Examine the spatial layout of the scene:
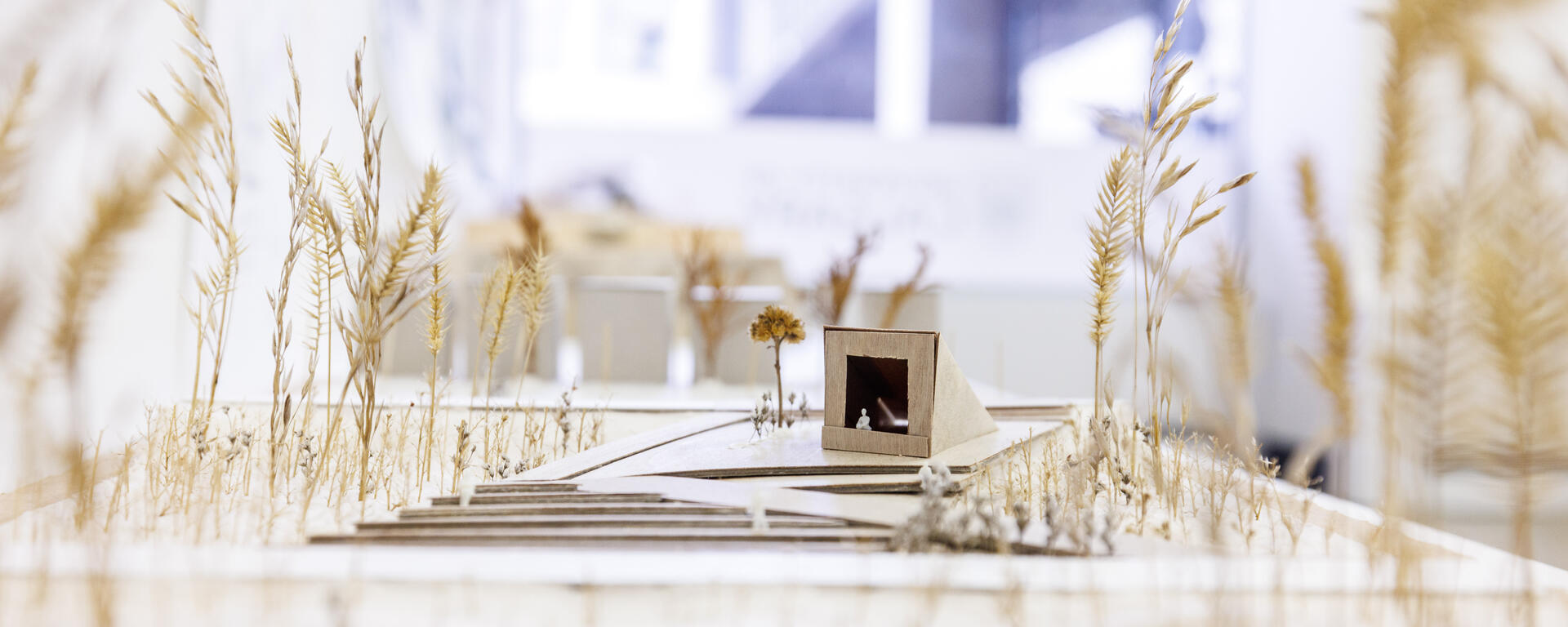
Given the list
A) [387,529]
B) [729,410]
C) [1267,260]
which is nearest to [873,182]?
[1267,260]

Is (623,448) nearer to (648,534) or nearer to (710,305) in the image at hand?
(648,534)

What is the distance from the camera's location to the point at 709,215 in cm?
480

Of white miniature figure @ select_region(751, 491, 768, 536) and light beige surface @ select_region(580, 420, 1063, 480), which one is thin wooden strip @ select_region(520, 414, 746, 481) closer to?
light beige surface @ select_region(580, 420, 1063, 480)

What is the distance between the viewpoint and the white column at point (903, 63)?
5.20 metres

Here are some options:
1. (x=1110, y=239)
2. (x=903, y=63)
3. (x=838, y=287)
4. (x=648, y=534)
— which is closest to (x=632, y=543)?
(x=648, y=534)

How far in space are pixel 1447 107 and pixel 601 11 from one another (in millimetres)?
4854

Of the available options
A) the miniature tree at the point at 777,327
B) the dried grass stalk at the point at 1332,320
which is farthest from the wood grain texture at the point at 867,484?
the dried grass stalk at the point at 1332,320

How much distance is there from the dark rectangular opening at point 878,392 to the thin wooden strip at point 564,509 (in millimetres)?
325

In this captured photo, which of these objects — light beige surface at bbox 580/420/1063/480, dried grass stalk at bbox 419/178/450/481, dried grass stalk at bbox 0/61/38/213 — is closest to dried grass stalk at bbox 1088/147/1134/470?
light beige surface at bbox 580/420/1063/480

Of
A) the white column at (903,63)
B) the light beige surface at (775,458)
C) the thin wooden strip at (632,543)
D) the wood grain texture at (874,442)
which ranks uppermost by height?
the white column at (903,63)

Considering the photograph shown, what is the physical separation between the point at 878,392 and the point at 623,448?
1.33 feet

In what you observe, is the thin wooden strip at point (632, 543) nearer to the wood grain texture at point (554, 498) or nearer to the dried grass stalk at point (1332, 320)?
the wood grain texture at point (554, 498)

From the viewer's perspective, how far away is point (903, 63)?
524 cm

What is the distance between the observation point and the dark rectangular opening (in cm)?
121
